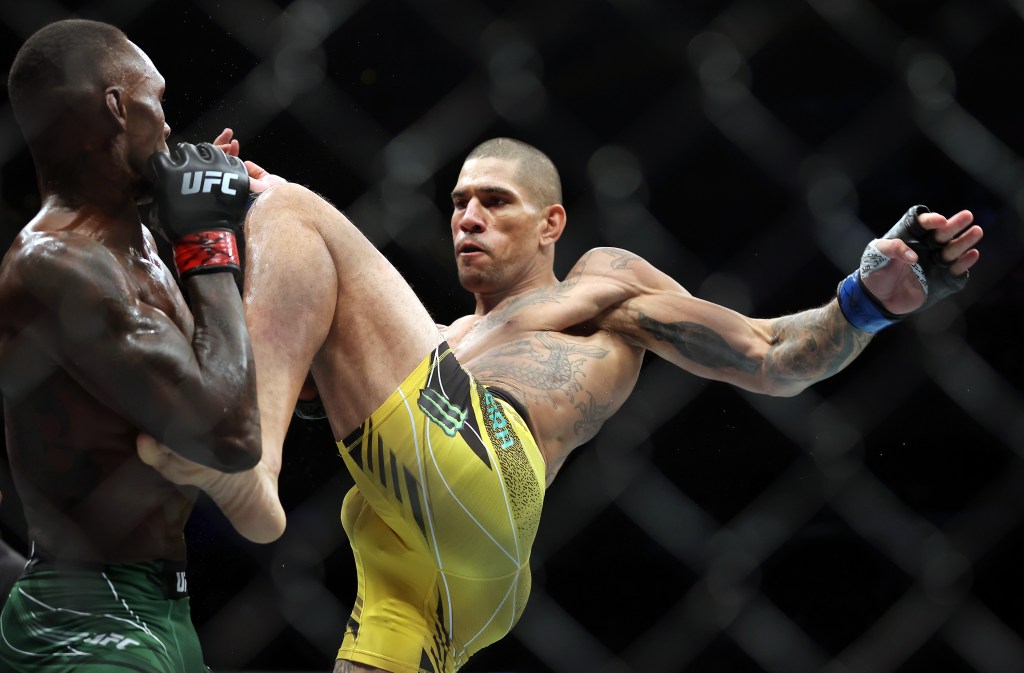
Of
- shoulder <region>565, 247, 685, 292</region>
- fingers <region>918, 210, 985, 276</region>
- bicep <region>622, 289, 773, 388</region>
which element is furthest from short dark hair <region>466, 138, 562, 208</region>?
fingers <region>918, 210, 985, 276</region>

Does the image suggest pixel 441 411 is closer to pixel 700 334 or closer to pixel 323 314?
pixel 323 314

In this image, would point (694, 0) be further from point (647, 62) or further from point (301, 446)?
point (301, 446)

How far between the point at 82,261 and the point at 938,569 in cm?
159

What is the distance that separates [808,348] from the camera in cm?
233

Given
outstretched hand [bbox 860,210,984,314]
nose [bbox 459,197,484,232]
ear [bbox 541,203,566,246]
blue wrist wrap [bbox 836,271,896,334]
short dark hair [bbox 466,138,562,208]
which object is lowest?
nose [bbox 459,197,484,232]

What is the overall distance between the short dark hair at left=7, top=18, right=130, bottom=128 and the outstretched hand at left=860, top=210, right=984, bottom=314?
1.33m

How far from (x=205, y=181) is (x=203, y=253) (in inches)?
3.5

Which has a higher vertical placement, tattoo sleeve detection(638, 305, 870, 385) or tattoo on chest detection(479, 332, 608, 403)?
tattoo sleeve detection(638, 305, 870, 385)

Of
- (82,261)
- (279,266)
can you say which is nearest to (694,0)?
(279,266)

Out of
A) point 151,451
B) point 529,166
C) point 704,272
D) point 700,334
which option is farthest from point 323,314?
point 704,272

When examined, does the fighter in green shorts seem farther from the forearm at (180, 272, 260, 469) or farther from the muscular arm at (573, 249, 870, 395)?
the muscular arm at (573, 249, 870, 395)

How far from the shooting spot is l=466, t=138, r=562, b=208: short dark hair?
2826 millimetres

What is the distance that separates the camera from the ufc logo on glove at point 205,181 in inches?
54.1

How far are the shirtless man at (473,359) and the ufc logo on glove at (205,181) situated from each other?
0.83 feet
